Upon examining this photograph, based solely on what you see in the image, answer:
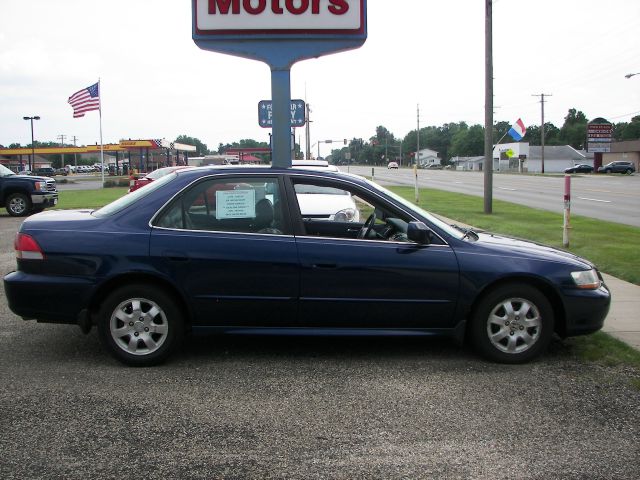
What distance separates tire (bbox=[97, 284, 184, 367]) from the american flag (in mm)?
31400

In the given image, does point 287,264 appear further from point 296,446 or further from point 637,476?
point 637,476

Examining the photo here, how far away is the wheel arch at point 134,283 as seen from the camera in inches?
203

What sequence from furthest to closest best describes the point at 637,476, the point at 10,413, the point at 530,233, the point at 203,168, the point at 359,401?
the point at 530,233 < the point at 203,168 < the point at 359,401 < the point at 10,413 < the point at 637,476

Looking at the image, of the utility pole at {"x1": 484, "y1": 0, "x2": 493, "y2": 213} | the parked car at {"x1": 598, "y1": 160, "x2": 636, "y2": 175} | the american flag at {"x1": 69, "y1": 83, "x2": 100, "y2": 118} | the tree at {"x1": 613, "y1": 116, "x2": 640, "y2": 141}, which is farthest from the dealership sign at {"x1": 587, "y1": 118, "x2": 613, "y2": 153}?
the utility pole at {"x1": 484, "y1": 0, "x2": 493, "y2": 213}

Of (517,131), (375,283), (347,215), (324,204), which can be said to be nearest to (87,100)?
(517,131)

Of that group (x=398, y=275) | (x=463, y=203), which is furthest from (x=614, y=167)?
(x=398, y=275)

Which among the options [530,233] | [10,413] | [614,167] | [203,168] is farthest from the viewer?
[614,167]

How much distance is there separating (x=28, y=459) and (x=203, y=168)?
2.82 meters

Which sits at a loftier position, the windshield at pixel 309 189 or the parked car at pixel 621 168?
the parked car at pixel 621 168

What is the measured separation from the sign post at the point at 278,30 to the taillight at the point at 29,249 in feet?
9.18

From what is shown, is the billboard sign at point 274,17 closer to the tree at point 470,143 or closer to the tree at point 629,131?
the tree at point 629,131

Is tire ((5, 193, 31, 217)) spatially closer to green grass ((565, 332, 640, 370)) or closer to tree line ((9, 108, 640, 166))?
green grass ((565, 332, 640, 370))

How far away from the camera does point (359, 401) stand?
455cm

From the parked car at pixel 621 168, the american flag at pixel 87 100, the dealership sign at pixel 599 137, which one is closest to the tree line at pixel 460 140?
the dealership sign at pixel 599 137
